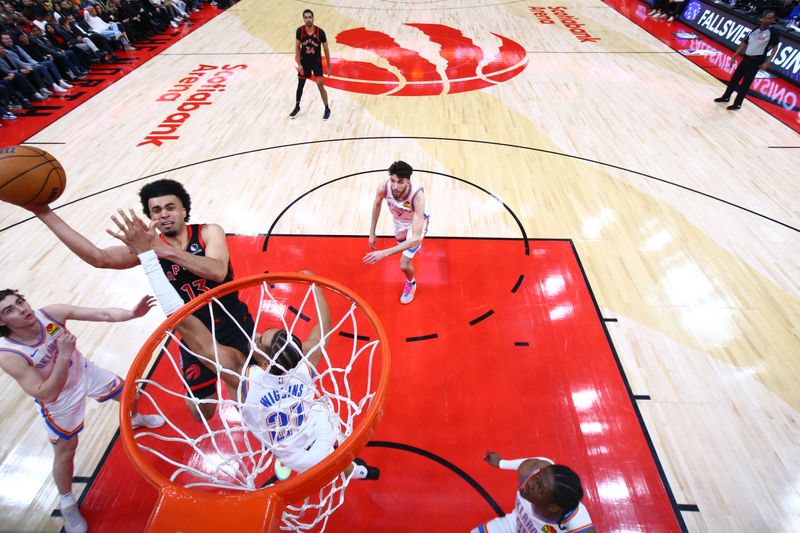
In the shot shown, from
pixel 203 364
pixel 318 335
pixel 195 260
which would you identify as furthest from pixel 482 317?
pixel 195 260

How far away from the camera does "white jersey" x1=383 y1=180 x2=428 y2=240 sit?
12.3 feet

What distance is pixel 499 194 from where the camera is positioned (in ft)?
18.6

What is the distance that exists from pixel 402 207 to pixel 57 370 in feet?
8.85

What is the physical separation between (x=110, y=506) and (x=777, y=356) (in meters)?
5.43

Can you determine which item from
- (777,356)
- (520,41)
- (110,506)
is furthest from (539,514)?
(520,41)

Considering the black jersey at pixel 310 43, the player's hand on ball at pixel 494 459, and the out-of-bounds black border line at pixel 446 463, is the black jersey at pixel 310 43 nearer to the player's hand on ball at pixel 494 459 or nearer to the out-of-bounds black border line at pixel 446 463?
the out-of-bounds black border line at pixel 446 463

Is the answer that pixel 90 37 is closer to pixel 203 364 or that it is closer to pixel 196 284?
pixel 196 284

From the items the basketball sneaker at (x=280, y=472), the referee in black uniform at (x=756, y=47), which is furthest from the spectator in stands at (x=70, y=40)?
the referee in black uniform at (x=756, y=47)

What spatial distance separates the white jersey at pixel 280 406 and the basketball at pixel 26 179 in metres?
1.52

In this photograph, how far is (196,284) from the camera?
8.79 feet

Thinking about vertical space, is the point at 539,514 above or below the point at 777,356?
above

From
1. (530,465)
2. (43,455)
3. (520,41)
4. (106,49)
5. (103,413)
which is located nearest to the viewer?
(530,465)

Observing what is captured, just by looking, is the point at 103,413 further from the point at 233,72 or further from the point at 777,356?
the point at 233,72

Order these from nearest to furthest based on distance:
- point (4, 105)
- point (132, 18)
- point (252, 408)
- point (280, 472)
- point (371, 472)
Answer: point (252, 408) < point (280, 472) < point (371, 472) < point (4, 105) < point (132, 18)
